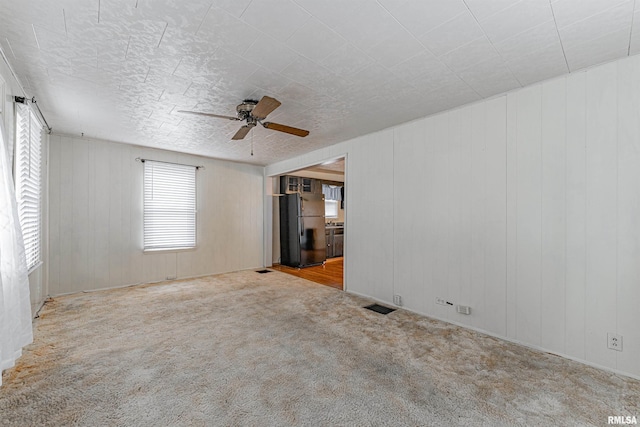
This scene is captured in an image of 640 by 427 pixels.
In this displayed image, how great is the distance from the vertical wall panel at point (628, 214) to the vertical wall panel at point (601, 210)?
1.3 inches

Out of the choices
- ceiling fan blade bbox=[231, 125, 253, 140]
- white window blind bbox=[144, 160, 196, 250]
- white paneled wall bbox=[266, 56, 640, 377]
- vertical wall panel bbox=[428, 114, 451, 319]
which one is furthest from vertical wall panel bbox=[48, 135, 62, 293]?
vertical wall panel bbox=[428, 114, 451, 319]

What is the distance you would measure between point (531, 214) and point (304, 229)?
451cm

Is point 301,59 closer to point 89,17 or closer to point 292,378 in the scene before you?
point 89,17

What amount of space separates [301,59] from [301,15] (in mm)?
465

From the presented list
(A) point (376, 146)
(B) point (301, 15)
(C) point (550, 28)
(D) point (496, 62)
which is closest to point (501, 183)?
(D) point (496, 62)

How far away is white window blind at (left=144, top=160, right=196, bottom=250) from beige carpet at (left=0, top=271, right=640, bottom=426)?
188 cm

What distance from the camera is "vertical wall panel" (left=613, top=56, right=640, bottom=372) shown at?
6.75ft

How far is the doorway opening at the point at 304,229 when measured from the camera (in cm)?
632

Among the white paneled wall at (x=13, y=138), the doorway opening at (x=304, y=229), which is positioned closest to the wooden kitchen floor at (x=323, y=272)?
the doorway opening at (x=304, y=229)

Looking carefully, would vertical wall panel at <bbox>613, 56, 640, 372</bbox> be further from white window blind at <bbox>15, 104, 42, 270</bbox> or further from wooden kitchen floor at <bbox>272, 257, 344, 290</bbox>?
white window blind at <bbox>15, 104, 42, 270</bbox>

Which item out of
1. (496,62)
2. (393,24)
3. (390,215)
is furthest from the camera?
(390,215)

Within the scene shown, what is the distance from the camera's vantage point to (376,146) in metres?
3.95

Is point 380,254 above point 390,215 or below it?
below

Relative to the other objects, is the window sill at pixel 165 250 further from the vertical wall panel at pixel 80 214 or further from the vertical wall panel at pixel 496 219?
the vertical wall panel at pixel 496 219
